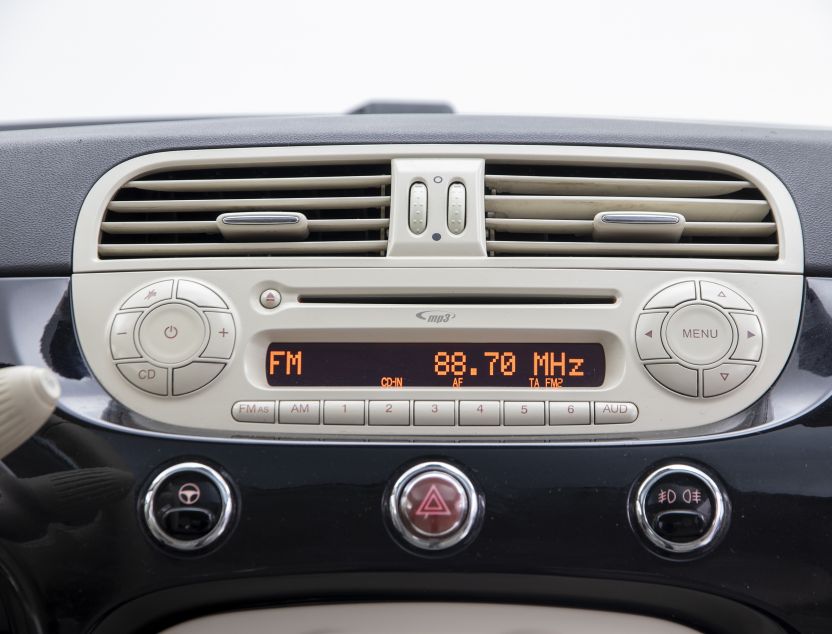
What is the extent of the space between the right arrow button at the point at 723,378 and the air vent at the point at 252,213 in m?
0.57

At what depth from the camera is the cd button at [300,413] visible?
1474 millimetres

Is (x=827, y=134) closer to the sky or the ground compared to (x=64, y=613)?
closer to the sky

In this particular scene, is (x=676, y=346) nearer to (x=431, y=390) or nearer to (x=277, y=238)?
(x=431, y=390)

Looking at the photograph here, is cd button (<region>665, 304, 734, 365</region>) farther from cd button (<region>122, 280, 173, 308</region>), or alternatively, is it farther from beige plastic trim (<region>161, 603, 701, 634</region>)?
cd button (<region>122, 280, 173, 308</region>)

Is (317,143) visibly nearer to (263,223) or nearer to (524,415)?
(263,223)

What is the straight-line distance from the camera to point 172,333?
1.51 metres

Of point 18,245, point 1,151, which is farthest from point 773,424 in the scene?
point 1,151

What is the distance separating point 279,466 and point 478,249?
0.48 m

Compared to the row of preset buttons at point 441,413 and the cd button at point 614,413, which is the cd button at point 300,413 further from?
the cd button at point 614,413

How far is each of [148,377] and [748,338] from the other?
0.96m

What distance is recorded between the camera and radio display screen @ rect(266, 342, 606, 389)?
1.50 m

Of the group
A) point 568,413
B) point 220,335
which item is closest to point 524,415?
point 568,413

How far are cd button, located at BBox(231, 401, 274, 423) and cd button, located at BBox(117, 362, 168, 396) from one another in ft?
0.39

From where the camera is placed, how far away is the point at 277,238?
159 centimetres
